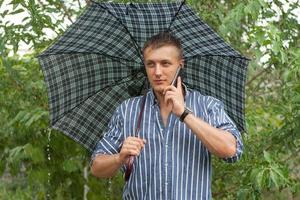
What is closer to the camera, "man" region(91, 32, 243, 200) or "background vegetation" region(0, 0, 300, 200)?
"man" region(91, 32, 243, 200)

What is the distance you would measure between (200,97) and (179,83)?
5.7 inches

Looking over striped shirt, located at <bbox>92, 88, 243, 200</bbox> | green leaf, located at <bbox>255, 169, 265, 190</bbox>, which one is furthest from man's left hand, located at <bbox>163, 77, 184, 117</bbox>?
green leaf, located at <bbox>255, 169, 265, 190</bbox>

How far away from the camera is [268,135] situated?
4.41 m

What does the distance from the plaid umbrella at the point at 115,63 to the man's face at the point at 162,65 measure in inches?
10.2

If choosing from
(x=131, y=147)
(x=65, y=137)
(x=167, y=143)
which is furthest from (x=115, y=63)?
(x=65, y=137)

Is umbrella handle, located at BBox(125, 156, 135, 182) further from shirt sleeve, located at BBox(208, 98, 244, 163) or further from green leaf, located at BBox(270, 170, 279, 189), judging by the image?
green leaf, located at BBox(270, 170, 279, 189)

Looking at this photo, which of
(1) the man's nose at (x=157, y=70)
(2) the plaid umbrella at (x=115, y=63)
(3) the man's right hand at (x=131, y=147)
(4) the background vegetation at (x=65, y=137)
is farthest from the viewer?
(4) the background vegetation at (x=65, y=137)

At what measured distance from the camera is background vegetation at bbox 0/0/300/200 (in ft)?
13.2

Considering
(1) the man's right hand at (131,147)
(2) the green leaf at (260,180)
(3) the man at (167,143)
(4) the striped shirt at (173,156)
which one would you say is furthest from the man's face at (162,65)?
(2) the green leaf at (260,180)

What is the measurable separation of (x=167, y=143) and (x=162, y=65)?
0.30 m

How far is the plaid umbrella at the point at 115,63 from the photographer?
3100mm

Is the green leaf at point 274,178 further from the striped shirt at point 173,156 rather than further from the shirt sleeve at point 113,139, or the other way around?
the shirt sleeve at point 113,139

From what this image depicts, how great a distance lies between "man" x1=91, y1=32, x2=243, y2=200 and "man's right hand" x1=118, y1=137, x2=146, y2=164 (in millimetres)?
16

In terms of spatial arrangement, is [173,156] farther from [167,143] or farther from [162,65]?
[162,65]
